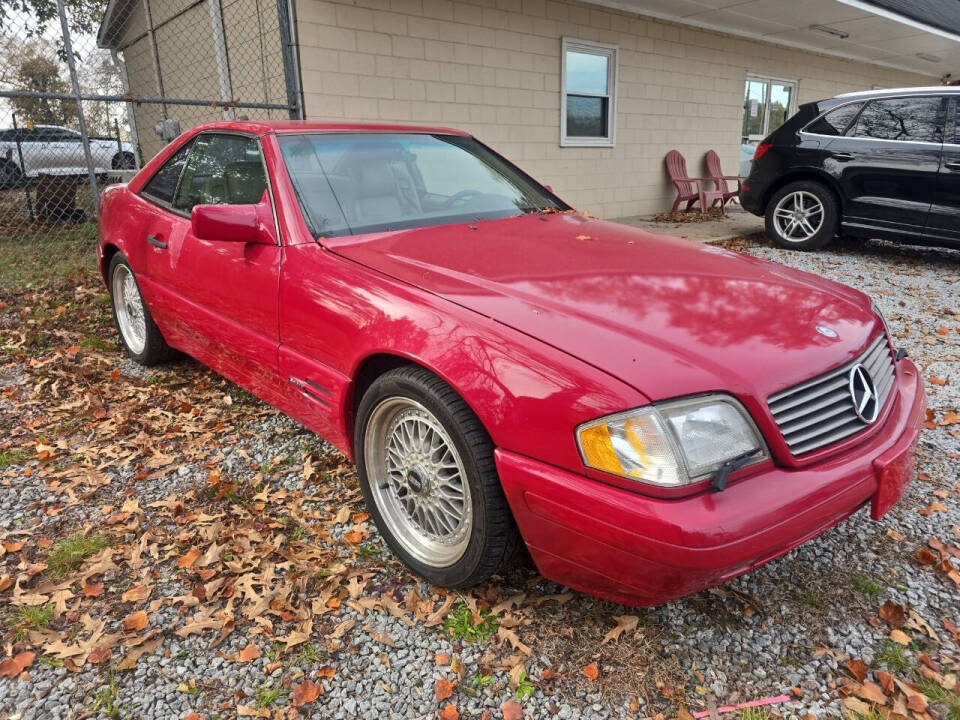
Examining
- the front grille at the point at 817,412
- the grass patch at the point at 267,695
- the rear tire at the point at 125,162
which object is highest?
the rear tire at the point at 125,162

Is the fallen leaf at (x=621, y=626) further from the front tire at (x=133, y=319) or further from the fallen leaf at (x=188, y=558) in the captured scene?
the front tire at (x=133, y=319)

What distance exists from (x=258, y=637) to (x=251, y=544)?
1.69ft

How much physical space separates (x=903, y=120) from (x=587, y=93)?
440 cm

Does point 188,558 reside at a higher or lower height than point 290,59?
lower

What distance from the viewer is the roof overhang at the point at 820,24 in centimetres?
966

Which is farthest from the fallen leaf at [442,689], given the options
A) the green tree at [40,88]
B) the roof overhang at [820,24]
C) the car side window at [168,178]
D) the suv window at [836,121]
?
the roof overhang at [820,24]

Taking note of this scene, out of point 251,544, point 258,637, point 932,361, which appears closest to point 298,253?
point 251,544

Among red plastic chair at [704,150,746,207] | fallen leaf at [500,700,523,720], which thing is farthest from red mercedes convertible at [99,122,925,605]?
red plastic chair at [704,150,746,207]

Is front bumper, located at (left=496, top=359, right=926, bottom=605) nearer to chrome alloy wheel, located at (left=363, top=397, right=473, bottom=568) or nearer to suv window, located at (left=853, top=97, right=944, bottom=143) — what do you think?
chrome alloy wheel, located at (left=363, top=397, right=473, bottom=568)

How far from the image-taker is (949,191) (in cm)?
632

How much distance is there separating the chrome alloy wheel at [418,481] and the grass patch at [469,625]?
0.16 metres

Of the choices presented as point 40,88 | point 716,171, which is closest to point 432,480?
point 40,88

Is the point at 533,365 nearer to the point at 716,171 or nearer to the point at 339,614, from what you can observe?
the point at 339,614

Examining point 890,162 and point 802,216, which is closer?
point 890,162
